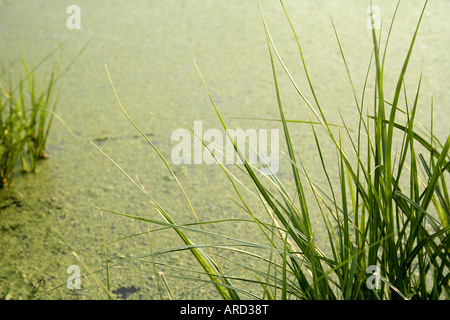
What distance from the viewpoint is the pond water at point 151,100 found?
1201mm

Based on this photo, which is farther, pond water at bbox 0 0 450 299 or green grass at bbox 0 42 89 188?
green grass at bbox 0 42 89 188

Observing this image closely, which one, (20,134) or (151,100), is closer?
(20,134)

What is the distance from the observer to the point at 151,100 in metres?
1.75

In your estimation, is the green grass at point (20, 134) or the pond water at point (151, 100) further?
the green grass at point (20, 134)

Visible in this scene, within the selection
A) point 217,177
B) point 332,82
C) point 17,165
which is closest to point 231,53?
point 332,82

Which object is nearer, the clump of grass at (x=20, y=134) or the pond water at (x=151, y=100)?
the pond water at (x=151, y=100)

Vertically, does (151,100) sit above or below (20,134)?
above

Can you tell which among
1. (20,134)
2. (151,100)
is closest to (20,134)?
(20,134)

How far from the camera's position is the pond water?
1.20 m

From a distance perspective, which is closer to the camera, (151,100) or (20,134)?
(20,134)

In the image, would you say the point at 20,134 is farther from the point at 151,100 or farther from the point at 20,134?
the point at 151,100

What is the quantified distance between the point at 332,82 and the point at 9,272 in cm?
114

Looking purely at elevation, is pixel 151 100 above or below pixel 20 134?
above

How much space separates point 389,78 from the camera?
1774 millimetres
